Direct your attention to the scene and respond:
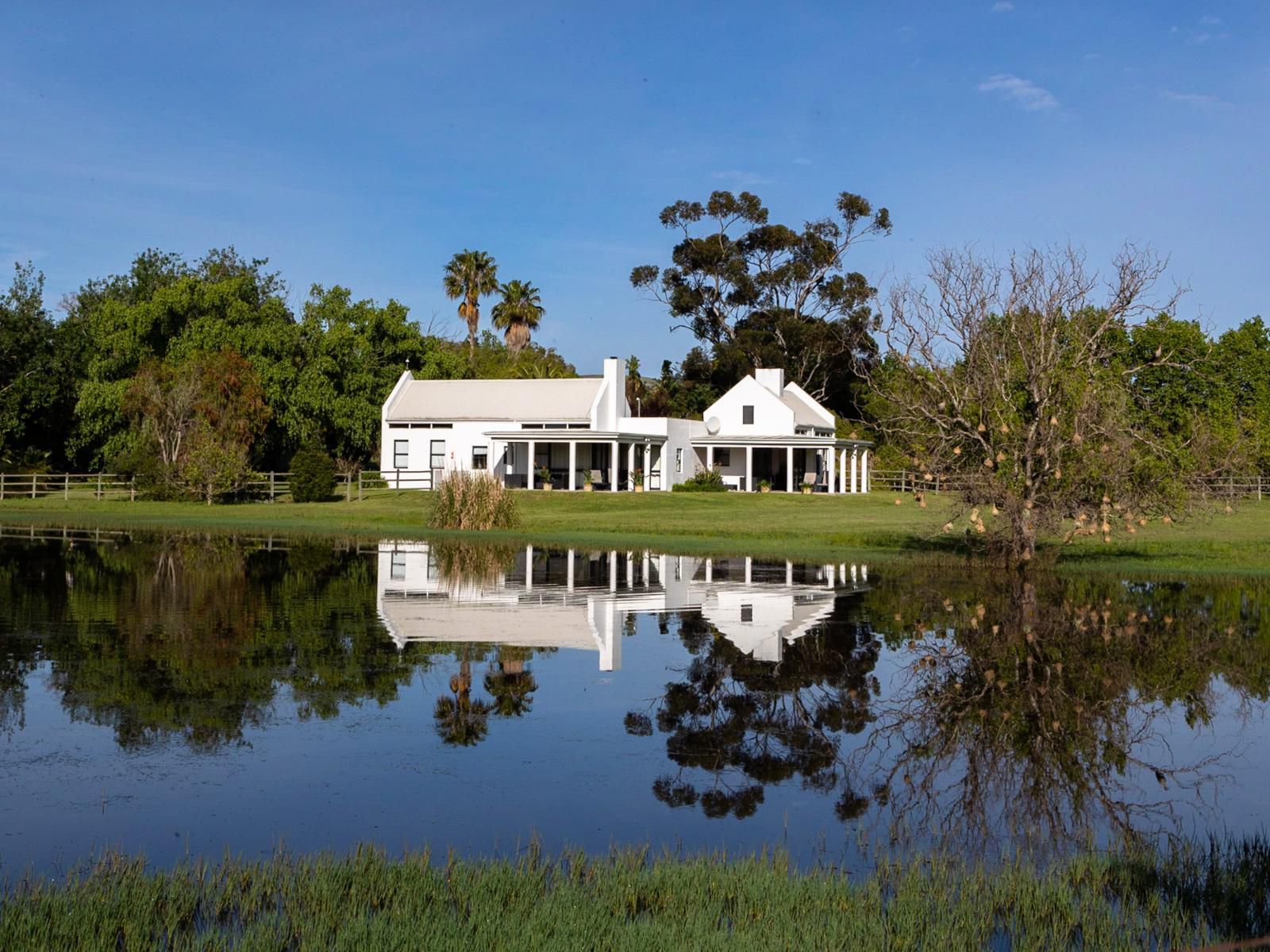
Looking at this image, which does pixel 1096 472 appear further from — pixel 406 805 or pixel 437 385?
pixel 437 385


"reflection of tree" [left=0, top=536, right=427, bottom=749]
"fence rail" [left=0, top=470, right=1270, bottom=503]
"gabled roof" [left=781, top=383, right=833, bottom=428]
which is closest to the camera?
"reflection of tree" [left=0, top=536, right=427, bottom=749]

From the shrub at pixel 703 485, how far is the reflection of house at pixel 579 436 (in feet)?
3.41

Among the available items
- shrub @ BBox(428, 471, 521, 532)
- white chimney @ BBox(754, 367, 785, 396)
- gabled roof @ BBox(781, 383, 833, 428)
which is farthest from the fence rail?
shrub @ BBox(428, 471, 521, 532)

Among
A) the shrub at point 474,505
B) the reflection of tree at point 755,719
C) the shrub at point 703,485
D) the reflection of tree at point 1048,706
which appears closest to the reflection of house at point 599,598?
the reflection of tree at point 755,719

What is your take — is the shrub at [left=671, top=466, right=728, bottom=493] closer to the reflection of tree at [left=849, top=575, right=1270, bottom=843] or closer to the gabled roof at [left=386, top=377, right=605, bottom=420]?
the gabled roof at [left=386, top=377, right=605, bottom=420]

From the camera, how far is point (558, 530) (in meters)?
36.8

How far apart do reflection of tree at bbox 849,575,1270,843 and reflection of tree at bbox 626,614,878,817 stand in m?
0.38

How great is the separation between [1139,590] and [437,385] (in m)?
41.4

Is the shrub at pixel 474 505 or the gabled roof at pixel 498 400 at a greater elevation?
the gabled roof at pixel 498 400

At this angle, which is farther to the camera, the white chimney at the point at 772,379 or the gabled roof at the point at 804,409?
the white chimney at the point at 772,379

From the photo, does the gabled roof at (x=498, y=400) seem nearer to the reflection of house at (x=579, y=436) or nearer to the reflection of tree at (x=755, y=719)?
the reflection of house at (x=579, y=436)

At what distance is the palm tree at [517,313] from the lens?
262ft

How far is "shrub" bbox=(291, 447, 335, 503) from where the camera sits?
51.2 m

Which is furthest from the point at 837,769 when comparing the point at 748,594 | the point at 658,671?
the point at 748,594
